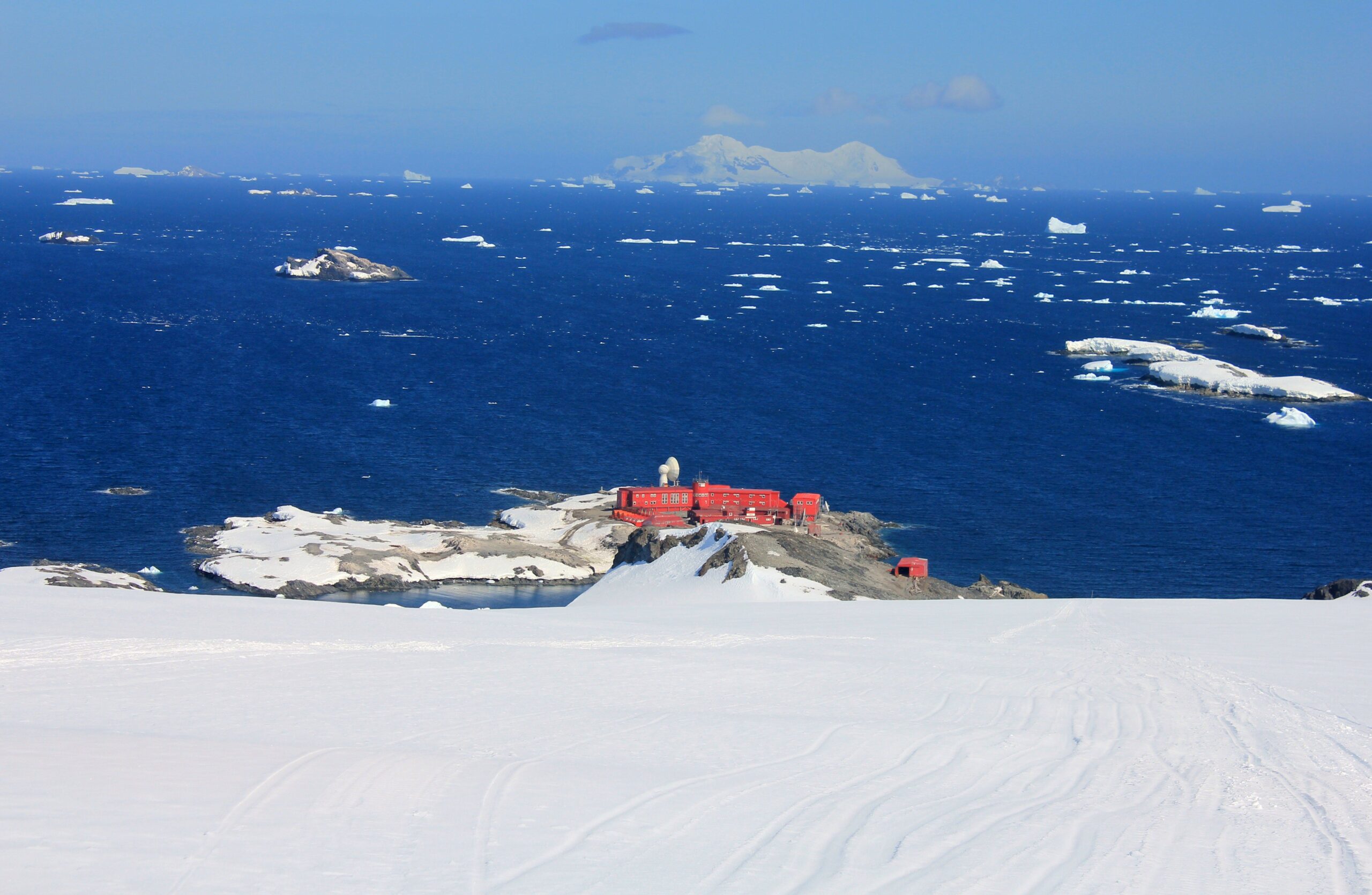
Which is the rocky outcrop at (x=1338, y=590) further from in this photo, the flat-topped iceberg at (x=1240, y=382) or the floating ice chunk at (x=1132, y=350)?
the floating ice chunk at (x=1132, y=350)

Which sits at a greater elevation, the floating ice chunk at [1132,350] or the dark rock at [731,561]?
the floating ice chunk at [1132,350]

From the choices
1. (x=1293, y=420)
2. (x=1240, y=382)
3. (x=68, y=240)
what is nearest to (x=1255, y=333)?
(x=1240, y=382)

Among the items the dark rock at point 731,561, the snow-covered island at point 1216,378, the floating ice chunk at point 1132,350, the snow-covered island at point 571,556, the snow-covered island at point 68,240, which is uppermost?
the snow-covered island at point 68,240

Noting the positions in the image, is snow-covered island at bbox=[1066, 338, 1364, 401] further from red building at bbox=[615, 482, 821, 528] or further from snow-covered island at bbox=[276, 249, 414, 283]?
snow-covered island at bbox=[276, 249, 414, 283]

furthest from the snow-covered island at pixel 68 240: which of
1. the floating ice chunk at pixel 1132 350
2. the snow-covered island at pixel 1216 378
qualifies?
the snow-covered island at pixel 1216 378

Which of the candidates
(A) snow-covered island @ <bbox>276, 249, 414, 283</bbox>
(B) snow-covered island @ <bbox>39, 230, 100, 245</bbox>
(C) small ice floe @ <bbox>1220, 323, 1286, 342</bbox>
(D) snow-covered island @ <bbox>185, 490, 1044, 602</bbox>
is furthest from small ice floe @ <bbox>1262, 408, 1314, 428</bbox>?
(B) snow-covered island @ <bbox>39, 230, 100, 245</bbox>

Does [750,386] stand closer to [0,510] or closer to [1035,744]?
[0,510]

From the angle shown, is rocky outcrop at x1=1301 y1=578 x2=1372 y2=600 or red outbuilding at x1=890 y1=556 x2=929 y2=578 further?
red outbuilding at x1=890 y1=556 x2=929 y2=578
